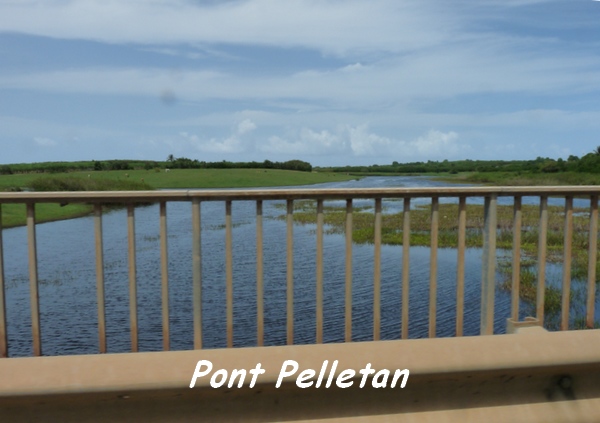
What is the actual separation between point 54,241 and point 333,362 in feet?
55.5

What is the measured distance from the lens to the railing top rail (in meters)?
3.49

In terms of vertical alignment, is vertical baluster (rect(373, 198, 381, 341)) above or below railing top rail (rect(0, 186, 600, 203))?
below

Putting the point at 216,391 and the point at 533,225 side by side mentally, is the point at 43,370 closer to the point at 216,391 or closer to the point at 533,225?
the point at 216,391

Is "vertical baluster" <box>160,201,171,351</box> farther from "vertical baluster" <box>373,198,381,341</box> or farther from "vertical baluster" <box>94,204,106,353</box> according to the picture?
"vertical baluster" <box>373,198,381,341</box>

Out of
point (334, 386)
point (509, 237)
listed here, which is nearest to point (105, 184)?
point (509, 237)

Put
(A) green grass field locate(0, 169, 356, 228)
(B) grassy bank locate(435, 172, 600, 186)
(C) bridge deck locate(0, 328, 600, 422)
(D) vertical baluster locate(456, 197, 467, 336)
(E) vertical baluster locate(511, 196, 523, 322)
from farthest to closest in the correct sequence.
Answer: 1. (B) grassy bank locate(435, 172, 600, 186)
2. (A) green grass field locate(0, 169, 356, 228)
3. (E) vertical baluster locate(511, 196, 523, 322)
4. (D) vertical baluster locate(456, 197, 467, 336)
5. (C) bridge deck locate(0, 328, 600, 422)

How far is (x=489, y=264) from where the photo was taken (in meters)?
4.02

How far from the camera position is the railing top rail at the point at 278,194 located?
3494 mm

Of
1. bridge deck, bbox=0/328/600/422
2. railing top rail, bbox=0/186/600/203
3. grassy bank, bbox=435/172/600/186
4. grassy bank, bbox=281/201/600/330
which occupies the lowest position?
grassy bank, bbox=281/201/600/330

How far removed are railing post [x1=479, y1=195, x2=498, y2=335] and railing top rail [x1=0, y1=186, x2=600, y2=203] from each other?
0.13 metres

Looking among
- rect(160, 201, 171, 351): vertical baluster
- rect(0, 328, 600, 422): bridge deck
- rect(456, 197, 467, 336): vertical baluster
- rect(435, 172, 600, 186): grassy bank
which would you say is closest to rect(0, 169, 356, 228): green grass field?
rect(435, 172, 600, 186): grassy bank

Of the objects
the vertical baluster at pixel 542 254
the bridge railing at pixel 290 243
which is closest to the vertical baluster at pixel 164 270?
the bridge railing at pixel 290 243

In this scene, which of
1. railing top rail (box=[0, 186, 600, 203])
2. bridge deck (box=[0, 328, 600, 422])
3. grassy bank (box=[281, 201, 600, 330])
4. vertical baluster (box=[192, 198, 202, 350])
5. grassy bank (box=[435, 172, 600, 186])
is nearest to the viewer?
bridge deck (box=[0, 328, 600, 422])

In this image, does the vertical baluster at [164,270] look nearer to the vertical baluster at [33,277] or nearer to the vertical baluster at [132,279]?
the vertical baluster at [132,279]
